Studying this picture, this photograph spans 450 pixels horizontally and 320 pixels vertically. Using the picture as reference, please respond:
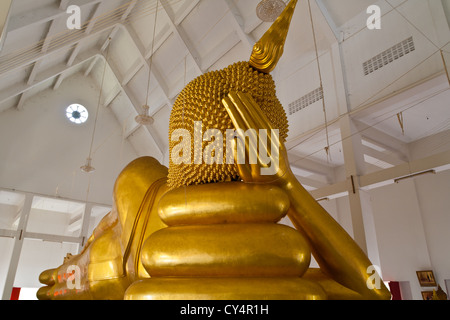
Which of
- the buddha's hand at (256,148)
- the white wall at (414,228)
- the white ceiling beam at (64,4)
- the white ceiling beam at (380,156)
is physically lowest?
the buddha's hand at (256,148)

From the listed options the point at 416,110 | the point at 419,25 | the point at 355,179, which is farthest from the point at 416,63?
the point at 416,110

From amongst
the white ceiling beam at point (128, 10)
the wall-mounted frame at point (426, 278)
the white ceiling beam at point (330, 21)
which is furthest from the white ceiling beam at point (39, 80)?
the wall-mounted frame at point (426, 278)

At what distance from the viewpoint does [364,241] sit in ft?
13.7

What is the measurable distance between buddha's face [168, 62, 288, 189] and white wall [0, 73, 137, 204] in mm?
8358

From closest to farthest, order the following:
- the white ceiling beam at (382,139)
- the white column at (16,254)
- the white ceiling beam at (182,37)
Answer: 1. the white ceiling beam at (382,139)
2. the white ceiling beam at (182,37)
3. the white column at (16,254)

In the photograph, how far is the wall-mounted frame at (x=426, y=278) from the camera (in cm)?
615

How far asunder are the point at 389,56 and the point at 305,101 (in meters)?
1.46

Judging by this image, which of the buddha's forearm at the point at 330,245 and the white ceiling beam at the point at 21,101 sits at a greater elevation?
the white ceiling beam at the point at 21,101

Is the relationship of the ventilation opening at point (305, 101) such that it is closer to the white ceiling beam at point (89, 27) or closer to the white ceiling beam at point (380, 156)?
the white ceiling beam at point (380, 156)

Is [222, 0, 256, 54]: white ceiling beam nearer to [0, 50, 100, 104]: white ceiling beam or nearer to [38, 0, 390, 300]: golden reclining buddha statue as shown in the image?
[0, 50, 100, 104]: white ceiling beam

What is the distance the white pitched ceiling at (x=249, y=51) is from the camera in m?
4.23

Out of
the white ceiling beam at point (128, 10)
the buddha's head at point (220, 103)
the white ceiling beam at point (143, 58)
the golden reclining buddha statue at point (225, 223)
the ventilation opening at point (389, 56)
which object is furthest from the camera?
the white ceiling beam at point (143, 58)

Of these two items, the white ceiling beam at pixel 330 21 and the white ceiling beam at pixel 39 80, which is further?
the white ceiling beam at pixel 39 80

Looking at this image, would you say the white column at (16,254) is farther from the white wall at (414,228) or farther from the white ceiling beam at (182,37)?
the white wall at (414,228)
